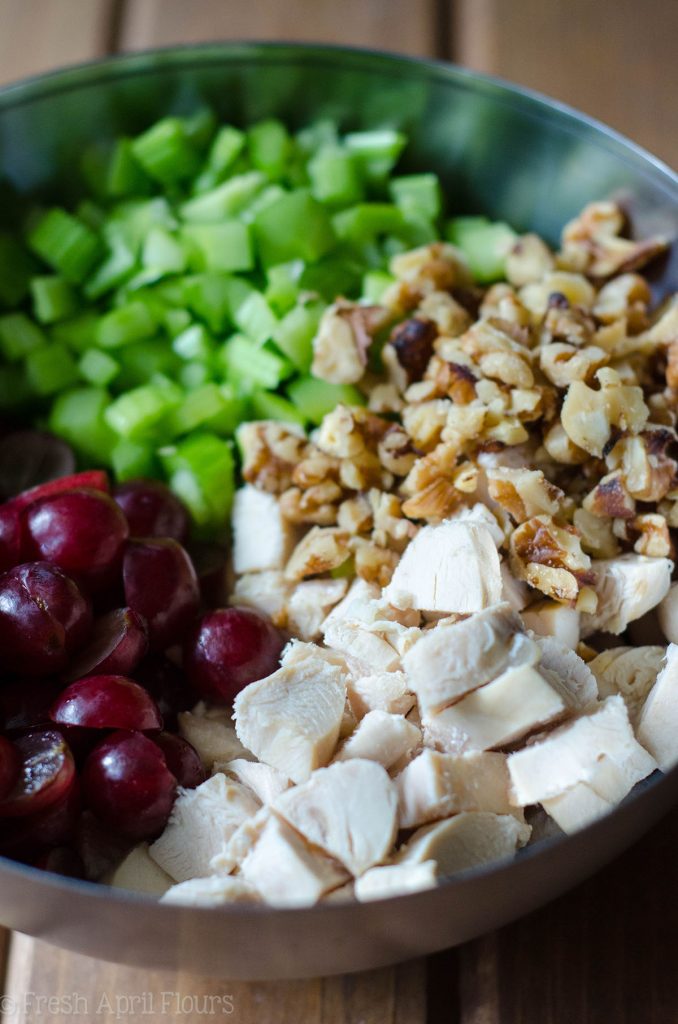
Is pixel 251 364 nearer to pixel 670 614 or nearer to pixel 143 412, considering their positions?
pixel 143 412

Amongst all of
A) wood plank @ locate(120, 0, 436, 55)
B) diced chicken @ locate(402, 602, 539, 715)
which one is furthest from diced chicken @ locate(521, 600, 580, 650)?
wood plank @ locate(120, 0, 436, 55)

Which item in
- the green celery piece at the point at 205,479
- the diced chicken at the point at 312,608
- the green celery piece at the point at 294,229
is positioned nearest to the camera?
the diced chicken at the point at 312,608

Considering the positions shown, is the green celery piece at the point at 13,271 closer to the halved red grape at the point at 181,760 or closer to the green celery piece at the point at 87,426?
the green celery piece at the point at 87,426

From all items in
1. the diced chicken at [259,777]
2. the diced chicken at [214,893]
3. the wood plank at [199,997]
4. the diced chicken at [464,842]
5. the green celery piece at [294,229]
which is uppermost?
the green celery piece at [294,229]

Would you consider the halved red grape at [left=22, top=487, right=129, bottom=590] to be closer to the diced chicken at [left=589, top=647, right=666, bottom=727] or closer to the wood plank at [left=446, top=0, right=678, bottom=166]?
the diced chicken at [left=589, top=647, right=666, bottom=727]

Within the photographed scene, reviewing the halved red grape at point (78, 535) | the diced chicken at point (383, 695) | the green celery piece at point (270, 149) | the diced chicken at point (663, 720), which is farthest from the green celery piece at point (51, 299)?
the diced chicken at point (663, 720)
